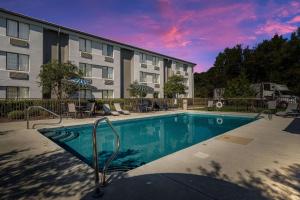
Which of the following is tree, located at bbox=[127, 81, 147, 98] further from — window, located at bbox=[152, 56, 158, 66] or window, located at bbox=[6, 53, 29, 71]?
window, located at bbox=[6, 53, 29, 71]

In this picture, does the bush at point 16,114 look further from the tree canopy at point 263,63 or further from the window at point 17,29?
the tree canopy at point 263,63

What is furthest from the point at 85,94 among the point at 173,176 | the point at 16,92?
the point at 173,176

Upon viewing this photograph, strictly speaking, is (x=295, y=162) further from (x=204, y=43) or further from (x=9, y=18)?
(x=9, y=18)

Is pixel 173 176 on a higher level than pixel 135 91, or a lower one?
lower

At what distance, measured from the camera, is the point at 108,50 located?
27672 millimetres

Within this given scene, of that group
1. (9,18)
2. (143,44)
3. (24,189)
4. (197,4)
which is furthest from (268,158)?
(143,44)

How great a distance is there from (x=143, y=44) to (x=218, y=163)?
3019cm

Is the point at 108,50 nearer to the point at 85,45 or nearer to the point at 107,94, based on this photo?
the point at 85,45

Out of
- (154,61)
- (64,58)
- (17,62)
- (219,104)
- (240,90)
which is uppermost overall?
(154,61)

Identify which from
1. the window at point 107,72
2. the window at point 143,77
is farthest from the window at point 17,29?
the window at point 143,77

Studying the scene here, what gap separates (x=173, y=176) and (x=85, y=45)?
24125 millimetres

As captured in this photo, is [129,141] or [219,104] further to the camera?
[219,104]

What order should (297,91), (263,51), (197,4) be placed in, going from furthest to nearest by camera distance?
1. (263,51)
2. (297,91)
3. (197,4)

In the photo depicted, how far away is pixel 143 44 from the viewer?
3278 centimetres
